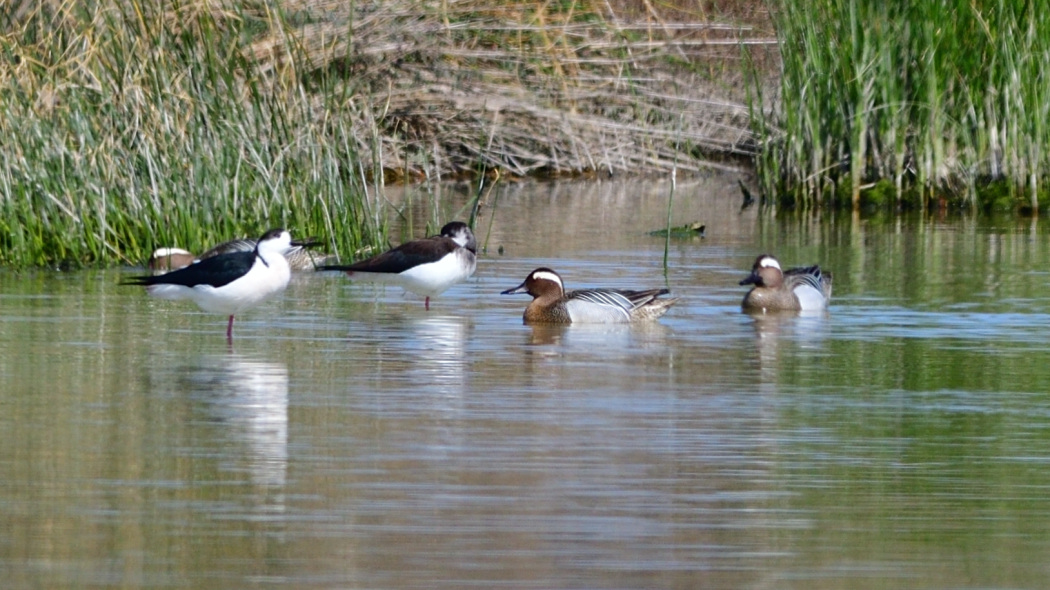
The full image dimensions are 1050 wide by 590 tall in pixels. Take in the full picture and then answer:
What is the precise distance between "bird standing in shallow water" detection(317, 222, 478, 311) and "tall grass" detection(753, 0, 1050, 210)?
26.2ft

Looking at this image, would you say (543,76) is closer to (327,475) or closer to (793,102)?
(793,102)

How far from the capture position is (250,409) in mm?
7238

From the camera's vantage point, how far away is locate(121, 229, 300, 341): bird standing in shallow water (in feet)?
30.7

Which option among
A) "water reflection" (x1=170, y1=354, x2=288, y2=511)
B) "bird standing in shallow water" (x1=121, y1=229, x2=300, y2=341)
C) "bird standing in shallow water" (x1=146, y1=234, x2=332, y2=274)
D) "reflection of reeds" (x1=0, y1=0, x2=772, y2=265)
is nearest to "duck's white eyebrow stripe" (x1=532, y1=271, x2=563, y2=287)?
"bird standing in shallow water" (x1=121, y1=229, x2=300, y2=341)

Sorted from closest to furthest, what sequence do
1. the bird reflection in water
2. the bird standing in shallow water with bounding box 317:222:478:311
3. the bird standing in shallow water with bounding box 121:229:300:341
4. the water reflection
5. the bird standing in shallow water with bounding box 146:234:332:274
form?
1. the water reflection
2. the bird reflection in water
3. the bird standing in shallow water with bounding box 121:229:300:341
4. the bird standing in shallow water with bounding box 317:222:478:311
5. the bird standing in shallow water with bounding box 146:234:332:274

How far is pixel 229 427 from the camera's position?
6.84m

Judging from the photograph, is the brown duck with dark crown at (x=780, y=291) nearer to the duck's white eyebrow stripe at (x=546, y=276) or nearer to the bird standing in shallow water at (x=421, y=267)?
the duck's white eyebrow stripe at (x=546, y=276)

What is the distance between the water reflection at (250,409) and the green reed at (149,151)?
386cm

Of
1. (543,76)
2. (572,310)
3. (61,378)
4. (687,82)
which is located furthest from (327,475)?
(687,82)

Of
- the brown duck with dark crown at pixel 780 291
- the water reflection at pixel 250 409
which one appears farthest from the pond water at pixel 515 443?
the brown duck with dark crown at pixel 780 291

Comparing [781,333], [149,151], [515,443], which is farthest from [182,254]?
[515,443]

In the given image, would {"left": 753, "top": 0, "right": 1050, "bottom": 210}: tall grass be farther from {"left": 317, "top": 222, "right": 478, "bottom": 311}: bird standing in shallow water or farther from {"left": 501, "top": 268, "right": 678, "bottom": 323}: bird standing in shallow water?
{"left": 501, "top": 268, "right": 678, "bottom": 323}: bird standing in shallow water

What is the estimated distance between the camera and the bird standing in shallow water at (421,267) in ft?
35.6

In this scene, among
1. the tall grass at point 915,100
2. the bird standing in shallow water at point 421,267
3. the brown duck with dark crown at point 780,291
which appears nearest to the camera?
the bird standing in shallow water at point 421,267
